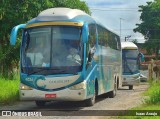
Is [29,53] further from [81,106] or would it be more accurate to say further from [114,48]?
[114,48]

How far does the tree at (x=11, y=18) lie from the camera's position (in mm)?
26672

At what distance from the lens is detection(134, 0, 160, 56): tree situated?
214 ft

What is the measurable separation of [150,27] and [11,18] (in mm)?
42089

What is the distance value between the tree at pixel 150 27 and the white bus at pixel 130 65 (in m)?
32.1

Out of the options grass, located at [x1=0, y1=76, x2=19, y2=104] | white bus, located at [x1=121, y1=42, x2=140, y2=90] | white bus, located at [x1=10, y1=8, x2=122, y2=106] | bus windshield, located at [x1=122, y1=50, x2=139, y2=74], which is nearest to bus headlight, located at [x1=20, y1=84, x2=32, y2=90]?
white bus, located at [x1=10, y1=8, x2=122, y2=106]

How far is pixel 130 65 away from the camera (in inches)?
1315

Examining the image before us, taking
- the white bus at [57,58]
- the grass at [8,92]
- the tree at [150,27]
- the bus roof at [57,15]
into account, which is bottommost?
the grass at [8,92]

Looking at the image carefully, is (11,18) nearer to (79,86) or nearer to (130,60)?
(130,60)

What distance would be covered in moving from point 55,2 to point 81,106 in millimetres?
15501

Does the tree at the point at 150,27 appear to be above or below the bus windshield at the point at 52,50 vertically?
above

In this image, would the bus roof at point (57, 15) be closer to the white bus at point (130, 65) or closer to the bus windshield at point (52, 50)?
the bus windshield at point (52, 50)

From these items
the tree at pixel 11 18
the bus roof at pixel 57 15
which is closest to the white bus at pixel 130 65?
the tree at pixel 11 18

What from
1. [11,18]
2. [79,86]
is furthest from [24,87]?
[11,18]

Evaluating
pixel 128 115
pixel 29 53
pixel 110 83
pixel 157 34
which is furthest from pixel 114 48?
pixel 157 34
